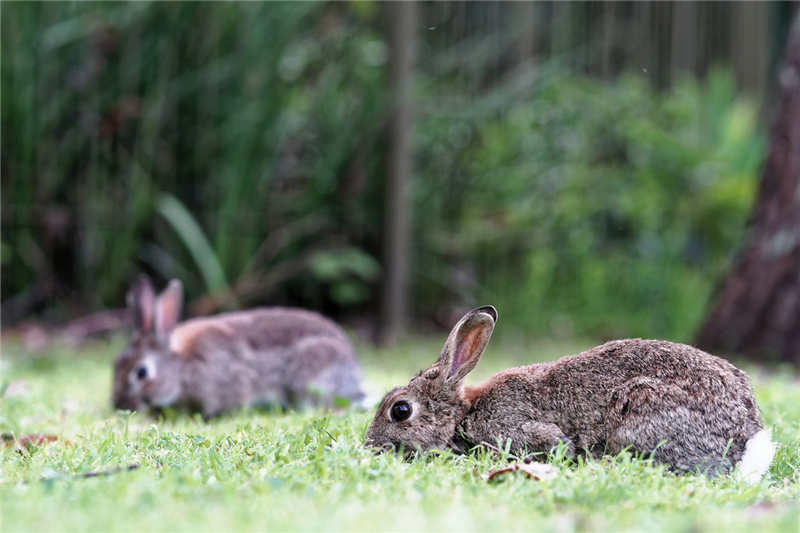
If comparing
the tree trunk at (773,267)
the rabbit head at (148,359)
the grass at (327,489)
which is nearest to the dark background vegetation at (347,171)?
the tree trunk at (773,267)

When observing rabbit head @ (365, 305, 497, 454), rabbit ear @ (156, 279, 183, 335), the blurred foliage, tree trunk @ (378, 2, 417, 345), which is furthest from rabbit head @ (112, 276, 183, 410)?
the blurred foliage

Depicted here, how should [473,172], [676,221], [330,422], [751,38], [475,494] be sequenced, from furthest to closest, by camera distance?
[751,38] → [676,221] → [473,172] → [330,422] → [475,494]

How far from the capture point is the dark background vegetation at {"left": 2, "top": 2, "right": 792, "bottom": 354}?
751cm

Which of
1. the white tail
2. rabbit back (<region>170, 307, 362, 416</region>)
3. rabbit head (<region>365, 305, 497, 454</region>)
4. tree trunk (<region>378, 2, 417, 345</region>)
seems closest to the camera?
the white tail

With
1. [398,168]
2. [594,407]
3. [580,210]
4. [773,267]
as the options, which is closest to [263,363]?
[594,407]

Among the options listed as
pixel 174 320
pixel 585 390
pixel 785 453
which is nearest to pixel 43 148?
pixel 174 320

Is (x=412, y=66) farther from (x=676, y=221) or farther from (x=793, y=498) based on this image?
(x=793, y=498)

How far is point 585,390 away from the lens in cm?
323

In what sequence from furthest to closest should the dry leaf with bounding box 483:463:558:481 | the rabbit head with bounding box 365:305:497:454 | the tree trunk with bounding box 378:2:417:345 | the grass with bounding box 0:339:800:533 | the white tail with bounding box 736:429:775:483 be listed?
the tree trunk with bounding box 378:2:417:345
the rabbit head with bounding box 365:305:497:454
the white tail with bounding box 736:429:775:483
the dry leaf with bounding box 483:463:558:481
the grass with bounding box 0:339:800:533

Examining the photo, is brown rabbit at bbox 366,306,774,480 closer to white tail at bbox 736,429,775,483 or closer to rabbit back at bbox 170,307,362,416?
white tail at bbox 736,429,775,483

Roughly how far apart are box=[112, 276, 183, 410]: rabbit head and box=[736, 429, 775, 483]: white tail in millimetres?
2949

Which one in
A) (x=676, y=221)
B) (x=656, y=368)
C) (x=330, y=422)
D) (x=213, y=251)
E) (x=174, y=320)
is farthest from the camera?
(x=676, y=221)

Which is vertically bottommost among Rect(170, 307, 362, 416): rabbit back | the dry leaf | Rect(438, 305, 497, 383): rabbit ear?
Rect(170, 307, 362, 416): rabbit back

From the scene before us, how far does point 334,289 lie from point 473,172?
1756 millimetres
